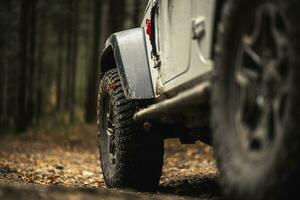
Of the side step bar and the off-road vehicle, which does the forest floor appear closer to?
the side step bar

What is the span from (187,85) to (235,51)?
832 mm

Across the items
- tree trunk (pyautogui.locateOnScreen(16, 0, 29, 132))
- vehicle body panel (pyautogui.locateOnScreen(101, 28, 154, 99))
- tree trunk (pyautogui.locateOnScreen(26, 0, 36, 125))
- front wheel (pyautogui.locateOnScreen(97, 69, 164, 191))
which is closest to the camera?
vehicle body panel (pyautogui.locateOnScreen(101, 28, 154, 99))

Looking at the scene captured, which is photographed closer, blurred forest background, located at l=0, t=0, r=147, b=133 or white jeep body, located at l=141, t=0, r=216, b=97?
white jeep body, located at l=141, t=0, r=216, b=97

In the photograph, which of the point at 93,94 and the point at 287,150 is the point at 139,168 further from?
the point at 93,94

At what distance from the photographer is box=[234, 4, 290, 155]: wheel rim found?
2.01 meters

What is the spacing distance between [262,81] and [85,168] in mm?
6266

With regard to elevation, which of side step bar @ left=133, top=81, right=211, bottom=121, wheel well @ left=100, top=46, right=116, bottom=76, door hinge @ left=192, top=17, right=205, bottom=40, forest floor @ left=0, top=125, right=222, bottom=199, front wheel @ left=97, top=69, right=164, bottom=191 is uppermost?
door hinge @ left=192, top=17, right=205, bottom=40

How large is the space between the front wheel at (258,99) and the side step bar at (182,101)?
241 millimetres

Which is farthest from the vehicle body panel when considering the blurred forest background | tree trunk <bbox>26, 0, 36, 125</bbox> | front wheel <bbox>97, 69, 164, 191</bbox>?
tree trunk <bbox>26, 0, 36, 125</bbox>

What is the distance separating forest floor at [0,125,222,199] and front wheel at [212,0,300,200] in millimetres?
1093

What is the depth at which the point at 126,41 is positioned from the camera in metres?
4.59

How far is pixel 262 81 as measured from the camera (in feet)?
7.01

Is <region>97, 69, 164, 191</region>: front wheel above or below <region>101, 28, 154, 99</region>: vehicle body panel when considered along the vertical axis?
below

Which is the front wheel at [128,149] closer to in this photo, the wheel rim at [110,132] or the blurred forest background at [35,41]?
the wheel rim at [110,132]
